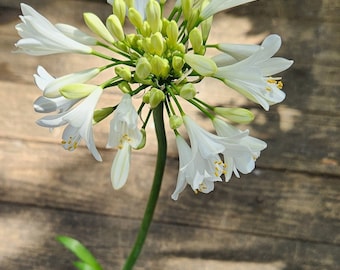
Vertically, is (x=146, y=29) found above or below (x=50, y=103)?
above

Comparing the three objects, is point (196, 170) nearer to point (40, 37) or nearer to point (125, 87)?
point (125, 87)

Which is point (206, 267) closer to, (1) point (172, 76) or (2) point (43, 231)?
(2) point (43, 231)

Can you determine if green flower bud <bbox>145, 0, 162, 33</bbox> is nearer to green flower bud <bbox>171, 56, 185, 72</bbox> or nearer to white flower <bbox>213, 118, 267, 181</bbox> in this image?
green flower bud <bbox>171, 56, 185, 72</bbox>

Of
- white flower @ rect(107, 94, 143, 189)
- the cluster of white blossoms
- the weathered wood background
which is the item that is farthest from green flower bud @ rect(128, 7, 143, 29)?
the weathered wood background

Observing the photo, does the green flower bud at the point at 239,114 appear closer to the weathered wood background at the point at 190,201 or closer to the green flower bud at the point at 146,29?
the green flower bud at the point at 146,29

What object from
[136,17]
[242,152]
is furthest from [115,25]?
[242,152]

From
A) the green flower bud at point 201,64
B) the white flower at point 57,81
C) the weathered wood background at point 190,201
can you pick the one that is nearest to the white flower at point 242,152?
the green flower bud at point 201,64
